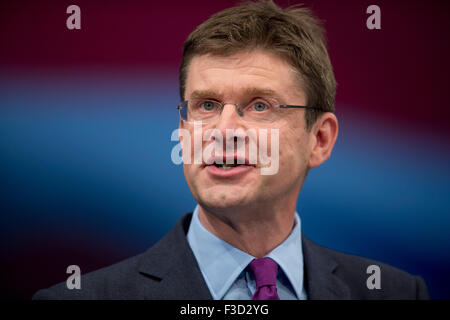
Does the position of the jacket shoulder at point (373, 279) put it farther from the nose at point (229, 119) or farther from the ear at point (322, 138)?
the nose at point (229, 119)

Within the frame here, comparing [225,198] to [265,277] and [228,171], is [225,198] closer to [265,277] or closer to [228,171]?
[228,171]

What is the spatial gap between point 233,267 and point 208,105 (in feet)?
2.56

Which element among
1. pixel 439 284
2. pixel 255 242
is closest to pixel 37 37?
pixel 255 242

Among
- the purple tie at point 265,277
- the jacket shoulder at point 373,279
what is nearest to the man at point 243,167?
the purple tie at point 265,277

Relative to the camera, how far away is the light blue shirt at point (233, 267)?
7.71 feet

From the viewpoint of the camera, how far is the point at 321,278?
2543mm

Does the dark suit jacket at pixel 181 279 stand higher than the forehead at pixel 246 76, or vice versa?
the forehead at pixel 246 76

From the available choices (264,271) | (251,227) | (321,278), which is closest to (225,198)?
(251,227)

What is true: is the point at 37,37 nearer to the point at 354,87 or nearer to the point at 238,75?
the point at 238,75

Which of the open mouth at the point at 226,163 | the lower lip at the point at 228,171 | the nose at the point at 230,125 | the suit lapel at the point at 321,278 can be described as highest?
the nose at the point at 230,125

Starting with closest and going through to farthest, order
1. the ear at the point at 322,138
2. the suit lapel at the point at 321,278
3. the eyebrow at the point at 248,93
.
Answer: the eyebrow at the point at 248,93 → the suit lapel at the point at 321,278 → the ear at the point at 322,138

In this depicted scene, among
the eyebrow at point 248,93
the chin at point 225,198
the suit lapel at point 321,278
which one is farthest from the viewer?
the suit lapel at point 321,278
